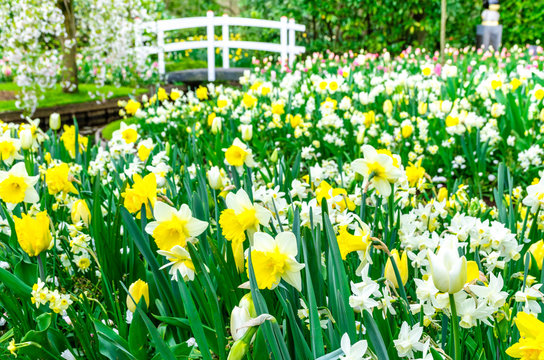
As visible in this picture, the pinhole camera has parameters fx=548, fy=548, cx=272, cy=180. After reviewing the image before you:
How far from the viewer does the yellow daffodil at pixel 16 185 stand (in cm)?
126

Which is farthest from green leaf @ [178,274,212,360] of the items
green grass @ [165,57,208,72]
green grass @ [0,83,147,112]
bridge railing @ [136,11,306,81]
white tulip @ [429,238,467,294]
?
green grass @ [165,57,208,72]

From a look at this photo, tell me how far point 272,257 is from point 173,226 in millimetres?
227

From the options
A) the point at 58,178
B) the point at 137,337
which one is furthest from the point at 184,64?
the point at 137,337

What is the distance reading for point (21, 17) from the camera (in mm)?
5293

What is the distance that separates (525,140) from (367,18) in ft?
27.5

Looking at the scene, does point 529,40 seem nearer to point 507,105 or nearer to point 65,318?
point 507,105

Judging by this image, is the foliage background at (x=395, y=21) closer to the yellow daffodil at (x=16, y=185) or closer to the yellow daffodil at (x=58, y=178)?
the yellow daffodil at (x=58, y=178)

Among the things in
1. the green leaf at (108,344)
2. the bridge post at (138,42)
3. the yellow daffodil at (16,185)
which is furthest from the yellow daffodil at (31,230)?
the bridge post at (138,42)

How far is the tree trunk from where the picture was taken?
587cm

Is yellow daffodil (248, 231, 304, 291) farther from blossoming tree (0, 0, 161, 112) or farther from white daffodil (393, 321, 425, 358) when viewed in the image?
blossoming tree (0, 0, 161, 112)

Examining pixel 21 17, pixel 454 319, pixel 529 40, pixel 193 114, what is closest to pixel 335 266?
pixel 454 319

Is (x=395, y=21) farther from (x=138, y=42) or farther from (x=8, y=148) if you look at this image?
(x=8, y=148)

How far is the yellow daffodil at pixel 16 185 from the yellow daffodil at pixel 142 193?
10.6 inches

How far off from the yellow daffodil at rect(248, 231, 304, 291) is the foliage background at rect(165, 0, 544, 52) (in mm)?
9929
